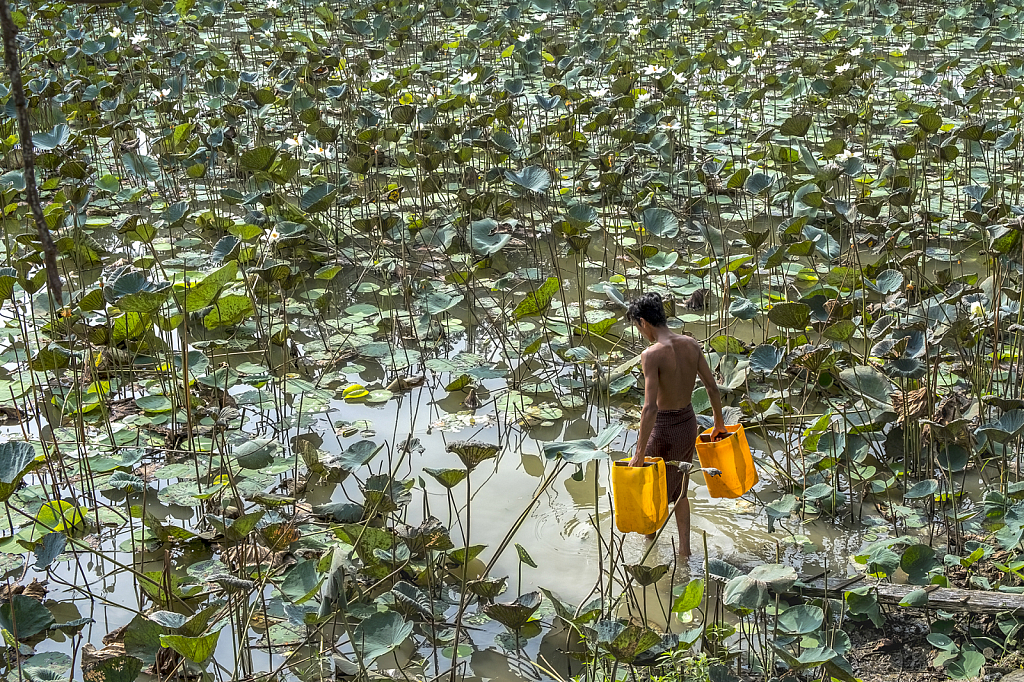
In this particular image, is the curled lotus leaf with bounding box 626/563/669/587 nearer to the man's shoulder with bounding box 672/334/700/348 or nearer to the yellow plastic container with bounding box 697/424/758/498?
the yellow plastic container with bounding box 697/424/758/498

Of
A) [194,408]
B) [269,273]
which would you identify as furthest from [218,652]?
[269,273]

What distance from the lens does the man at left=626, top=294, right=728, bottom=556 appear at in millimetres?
3340

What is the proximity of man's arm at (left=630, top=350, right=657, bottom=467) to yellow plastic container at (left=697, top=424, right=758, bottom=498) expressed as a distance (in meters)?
0.18

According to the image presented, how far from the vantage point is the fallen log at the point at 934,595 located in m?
2.82

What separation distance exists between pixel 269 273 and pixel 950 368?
2995mm

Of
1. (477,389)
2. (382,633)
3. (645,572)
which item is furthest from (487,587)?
(477,389)

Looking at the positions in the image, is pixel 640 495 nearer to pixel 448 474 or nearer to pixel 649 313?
pixel 649 313

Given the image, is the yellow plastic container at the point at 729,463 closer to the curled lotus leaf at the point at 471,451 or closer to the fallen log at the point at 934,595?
the fallen log at the point at 934,595

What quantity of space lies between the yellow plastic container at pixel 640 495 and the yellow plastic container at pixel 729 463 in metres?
0.26

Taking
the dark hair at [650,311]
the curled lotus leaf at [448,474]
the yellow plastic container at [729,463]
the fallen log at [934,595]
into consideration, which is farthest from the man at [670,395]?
the curled lotus leaf at [448,474]

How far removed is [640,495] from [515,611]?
2.09 feet

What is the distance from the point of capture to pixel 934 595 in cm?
290

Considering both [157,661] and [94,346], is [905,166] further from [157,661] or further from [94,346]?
[157,661]

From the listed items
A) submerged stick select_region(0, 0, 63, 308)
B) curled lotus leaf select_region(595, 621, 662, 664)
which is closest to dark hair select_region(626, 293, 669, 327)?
curled lotus leaf select_region(595, 621, 662, 664)
